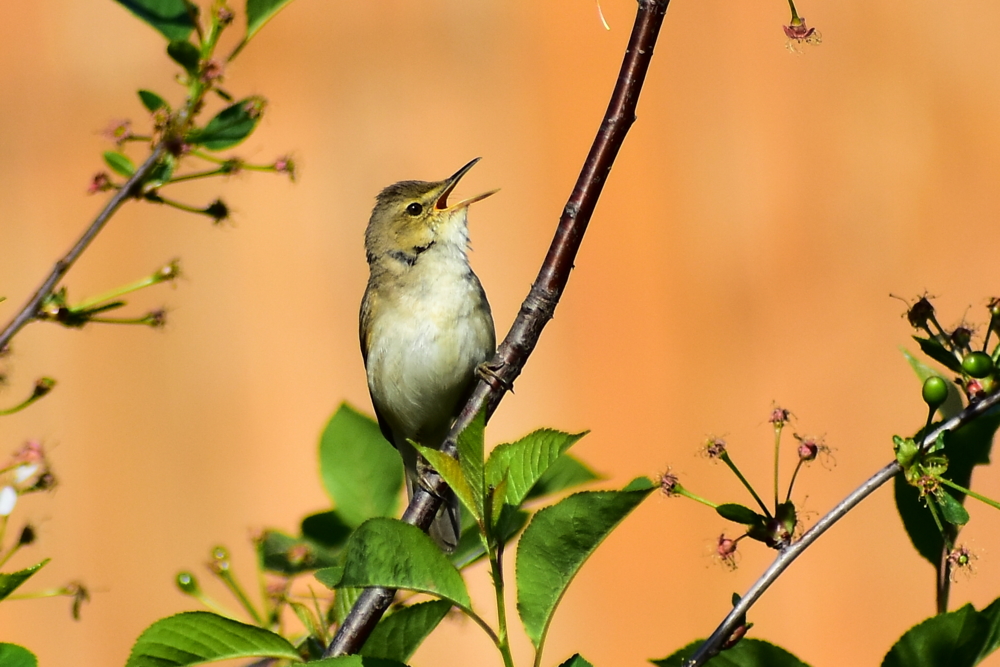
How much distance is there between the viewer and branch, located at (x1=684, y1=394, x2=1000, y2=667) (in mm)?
1168

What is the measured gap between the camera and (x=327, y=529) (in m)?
1.78

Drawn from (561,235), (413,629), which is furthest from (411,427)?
(413,629)

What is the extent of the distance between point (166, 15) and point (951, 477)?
1.39 m

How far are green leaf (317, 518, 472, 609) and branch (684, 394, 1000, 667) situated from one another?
0.91 feet

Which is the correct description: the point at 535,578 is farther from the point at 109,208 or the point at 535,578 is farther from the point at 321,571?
the point at 109,208

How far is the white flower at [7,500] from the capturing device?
4.62ft

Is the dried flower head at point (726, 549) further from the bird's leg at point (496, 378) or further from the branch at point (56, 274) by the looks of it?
the branch at point (56, 274)

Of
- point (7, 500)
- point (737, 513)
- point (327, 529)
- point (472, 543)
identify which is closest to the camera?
point (737, 513)

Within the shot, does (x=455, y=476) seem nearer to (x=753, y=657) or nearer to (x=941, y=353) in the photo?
(x=753, y=657)

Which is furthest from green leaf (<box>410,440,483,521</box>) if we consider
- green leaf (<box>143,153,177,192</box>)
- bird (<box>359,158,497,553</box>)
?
bird (<box>359,158,497,553</box>)

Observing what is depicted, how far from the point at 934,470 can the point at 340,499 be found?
3.19 ft

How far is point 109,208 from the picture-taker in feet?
5.02

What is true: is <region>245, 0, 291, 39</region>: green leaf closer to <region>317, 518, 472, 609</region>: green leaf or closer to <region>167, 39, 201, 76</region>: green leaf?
<region>167, 39, 201, 76</region>: green leaf

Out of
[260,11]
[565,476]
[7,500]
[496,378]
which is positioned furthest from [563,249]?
[7,500]
